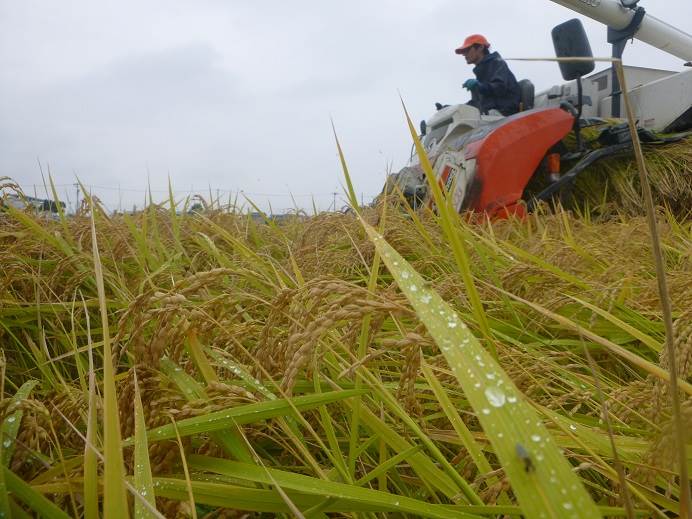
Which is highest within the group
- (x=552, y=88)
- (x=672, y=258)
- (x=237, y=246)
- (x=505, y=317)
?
(x=552, y=88)

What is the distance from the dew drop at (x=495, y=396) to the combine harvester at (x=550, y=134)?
2371 millimetres

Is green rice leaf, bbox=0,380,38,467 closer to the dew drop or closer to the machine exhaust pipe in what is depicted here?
the dew drop

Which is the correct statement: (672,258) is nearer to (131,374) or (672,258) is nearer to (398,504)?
(398,504)

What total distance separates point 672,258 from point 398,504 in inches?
65.7

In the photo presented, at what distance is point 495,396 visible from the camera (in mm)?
333

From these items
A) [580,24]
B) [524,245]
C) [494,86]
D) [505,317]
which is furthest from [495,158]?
[505,317]

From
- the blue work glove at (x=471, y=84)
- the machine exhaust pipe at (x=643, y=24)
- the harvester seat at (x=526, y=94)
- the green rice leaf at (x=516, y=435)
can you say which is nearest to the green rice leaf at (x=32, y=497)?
the green rice leaf at (x=516, y=435)

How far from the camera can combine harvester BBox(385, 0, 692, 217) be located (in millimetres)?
3391

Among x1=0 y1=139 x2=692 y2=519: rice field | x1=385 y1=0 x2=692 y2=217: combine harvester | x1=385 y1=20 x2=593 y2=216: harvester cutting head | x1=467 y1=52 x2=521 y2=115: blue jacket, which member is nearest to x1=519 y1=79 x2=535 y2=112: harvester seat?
x1=467 y1=52 x2=521 y2=115: blue jacket

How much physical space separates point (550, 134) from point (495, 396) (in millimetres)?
3703

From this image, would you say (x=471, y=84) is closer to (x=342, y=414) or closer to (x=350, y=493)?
(x=342, y=414)

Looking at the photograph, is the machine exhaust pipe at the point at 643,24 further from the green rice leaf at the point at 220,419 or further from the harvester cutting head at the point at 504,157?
the green rice leaf at the point at 220,419

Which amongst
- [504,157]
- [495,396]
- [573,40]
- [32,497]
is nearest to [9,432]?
[32,497]

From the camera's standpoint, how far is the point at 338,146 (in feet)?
3.37
